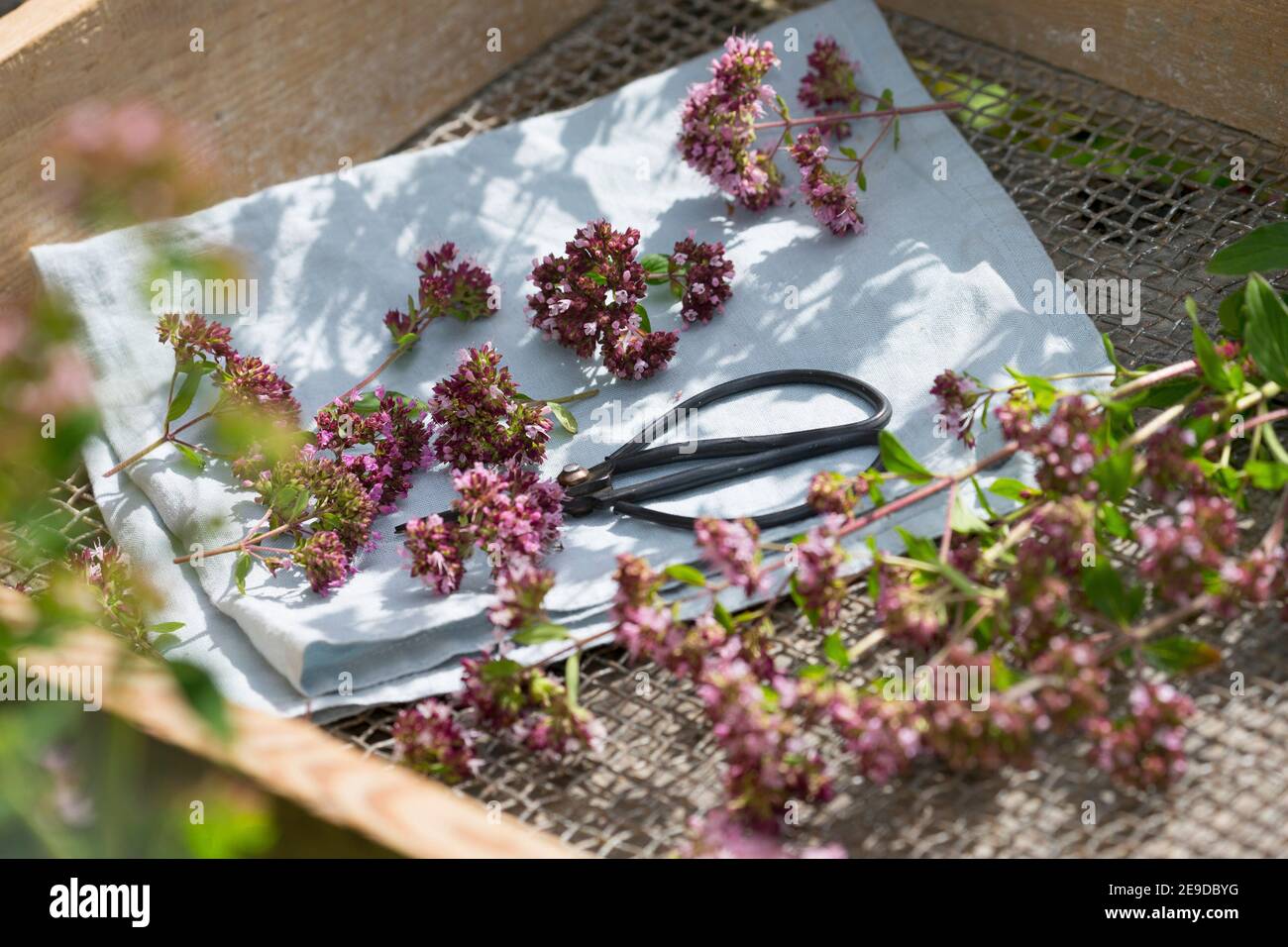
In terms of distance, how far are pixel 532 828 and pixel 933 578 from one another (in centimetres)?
32

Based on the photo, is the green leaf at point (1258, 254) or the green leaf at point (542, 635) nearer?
the green leaf at point (542, 635)

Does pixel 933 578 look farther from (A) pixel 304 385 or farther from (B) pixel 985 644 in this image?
(A) pixel 304 385

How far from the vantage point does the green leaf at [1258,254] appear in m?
1.06

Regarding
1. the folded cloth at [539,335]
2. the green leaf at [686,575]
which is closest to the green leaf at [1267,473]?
the folded cloth at [539,335]

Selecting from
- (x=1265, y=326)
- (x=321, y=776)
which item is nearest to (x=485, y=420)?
(x=321, y=776)

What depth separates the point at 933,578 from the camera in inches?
34.9

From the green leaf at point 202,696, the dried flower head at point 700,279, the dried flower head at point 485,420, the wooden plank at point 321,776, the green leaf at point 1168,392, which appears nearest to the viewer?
the green leaf at point 202,696

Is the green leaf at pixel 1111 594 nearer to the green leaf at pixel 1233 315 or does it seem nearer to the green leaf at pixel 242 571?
the green leaf at pixel 1233 315

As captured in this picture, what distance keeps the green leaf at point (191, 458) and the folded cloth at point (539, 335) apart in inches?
0.4

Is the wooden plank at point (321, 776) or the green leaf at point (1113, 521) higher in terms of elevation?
the green leaf at point (1113, 521)

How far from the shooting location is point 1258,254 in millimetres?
1065

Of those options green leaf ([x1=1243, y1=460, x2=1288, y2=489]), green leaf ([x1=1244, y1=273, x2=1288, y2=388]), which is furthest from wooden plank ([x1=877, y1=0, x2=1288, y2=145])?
green leaf ([x1=1243, y1=460, x2=1288, y2=489])

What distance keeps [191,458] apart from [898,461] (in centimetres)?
60
